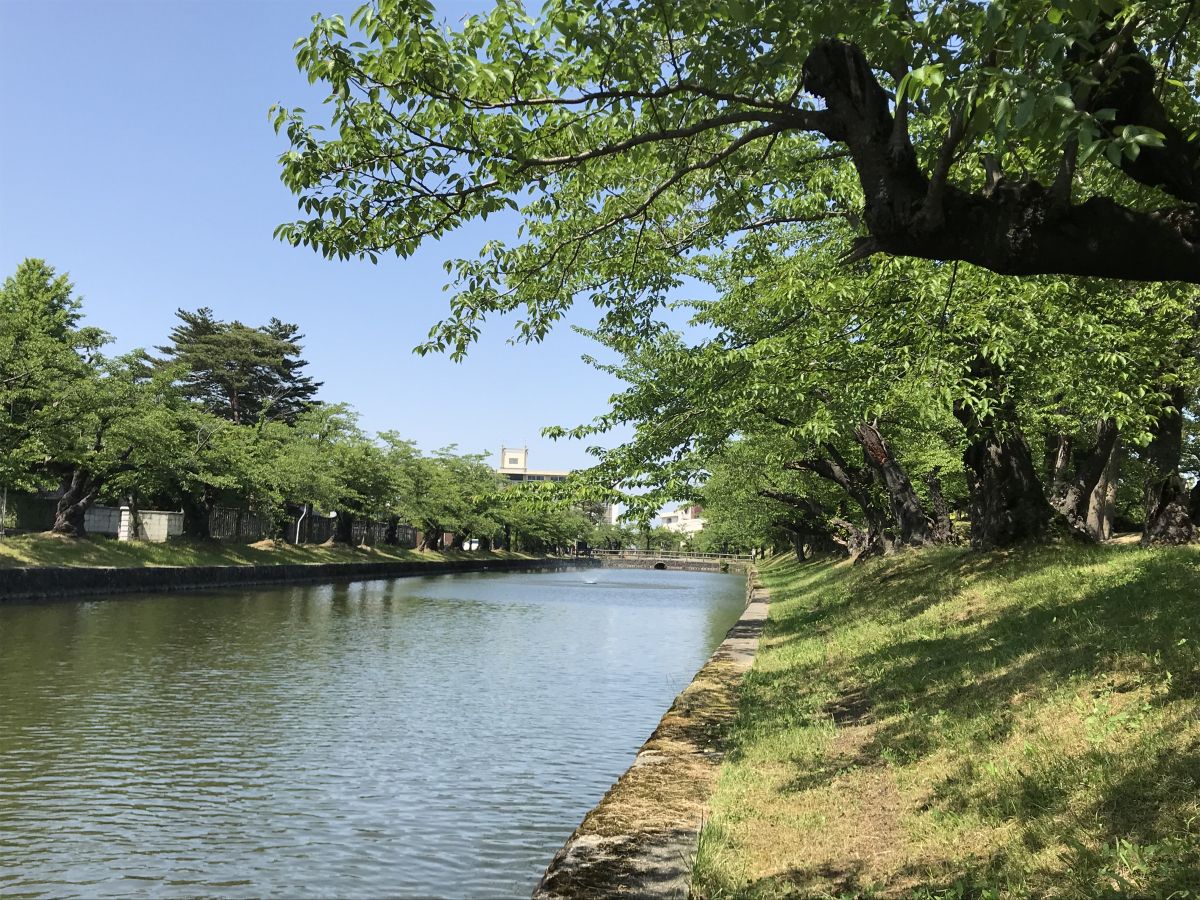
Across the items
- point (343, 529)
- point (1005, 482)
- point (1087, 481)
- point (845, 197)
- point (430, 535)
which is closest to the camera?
point (845, 197)

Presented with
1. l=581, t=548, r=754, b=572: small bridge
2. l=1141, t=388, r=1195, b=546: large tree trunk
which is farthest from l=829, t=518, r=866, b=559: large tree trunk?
l=581, t=548, r=754, b=572: small bridge

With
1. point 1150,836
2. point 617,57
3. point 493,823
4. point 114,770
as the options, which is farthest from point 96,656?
point 1150,836

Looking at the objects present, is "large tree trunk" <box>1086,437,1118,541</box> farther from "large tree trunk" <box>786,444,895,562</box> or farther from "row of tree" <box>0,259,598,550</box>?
"row of tree" <box>0,259,598,550</box>

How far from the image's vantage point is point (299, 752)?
449 inches

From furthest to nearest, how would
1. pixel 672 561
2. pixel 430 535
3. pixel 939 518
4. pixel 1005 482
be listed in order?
1. pixel 672 561
2. pixel 430 535
3. pixel 939 518
4. pixel 1005 482

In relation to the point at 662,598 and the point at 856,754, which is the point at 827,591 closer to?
the point at 856,754

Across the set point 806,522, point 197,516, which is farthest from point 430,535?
point 806,522

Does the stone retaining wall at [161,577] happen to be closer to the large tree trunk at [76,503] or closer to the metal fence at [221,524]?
the large tree trunk at [76,503]

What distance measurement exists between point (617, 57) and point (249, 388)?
73.2 m

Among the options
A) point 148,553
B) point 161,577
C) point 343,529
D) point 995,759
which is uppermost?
point 343,529

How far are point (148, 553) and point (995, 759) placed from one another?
3897 centimetres

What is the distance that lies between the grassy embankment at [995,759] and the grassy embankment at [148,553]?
28626 mm

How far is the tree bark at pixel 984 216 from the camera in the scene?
493 cm

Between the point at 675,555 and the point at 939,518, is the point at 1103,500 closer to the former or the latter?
the point at 939,518
